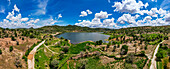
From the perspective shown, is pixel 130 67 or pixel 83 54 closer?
pixel 130 67

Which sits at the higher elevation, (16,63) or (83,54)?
(16,63)

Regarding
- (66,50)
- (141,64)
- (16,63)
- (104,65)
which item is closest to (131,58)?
(141,64)

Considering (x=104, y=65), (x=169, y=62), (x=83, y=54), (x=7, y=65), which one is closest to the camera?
(x=7, y=65)

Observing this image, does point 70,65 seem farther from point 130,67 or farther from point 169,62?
point 169,62

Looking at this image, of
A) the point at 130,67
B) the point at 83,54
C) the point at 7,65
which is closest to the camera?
the point at 7,65

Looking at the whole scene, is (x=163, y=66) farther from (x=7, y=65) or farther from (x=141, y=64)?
(x=7, y=65)

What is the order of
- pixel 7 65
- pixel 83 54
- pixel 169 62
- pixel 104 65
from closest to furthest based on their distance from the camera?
pixel 7 65 < pixel 169 62 < pixel 104 65 < pixel 83 54

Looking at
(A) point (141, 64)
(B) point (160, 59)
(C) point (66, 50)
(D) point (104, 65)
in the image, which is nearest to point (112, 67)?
(D) point (104, 65)

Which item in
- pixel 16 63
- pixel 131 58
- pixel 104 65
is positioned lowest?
pixel 104 65

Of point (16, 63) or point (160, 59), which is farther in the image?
point (160, 59)
